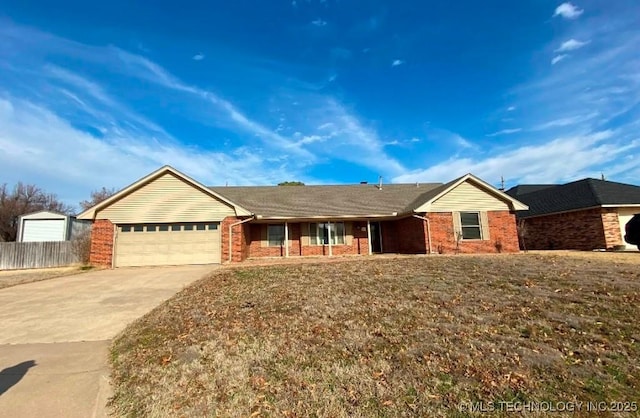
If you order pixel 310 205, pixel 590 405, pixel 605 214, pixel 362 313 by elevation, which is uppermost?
pixel 310 205

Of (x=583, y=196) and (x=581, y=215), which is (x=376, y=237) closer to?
(x=581, y=215)

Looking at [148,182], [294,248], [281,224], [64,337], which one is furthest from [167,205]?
[64,337]

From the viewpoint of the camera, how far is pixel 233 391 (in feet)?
12.9

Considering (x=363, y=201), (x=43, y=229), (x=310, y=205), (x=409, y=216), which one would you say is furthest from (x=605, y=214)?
(x=43, y=229)

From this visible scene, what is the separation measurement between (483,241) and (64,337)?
1843cm

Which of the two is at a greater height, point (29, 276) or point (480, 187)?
point (480, 187)

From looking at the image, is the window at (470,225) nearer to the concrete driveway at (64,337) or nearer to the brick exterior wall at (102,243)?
the concrete driveway at (64,337)

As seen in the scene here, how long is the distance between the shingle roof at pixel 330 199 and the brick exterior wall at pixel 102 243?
237 inches

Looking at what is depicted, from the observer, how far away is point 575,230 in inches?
797

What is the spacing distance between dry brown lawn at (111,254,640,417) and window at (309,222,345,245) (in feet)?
39.9

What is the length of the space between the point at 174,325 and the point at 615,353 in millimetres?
6900

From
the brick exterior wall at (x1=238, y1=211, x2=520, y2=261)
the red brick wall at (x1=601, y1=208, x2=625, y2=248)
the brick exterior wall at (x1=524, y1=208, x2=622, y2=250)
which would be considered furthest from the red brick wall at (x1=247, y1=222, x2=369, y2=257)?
the red brick wall at (x1=601, y1=208, x2=625, y2=248)

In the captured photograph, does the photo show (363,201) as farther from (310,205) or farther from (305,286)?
(305,286)

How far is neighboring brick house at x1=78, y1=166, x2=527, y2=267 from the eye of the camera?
17438mm
